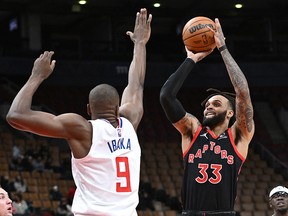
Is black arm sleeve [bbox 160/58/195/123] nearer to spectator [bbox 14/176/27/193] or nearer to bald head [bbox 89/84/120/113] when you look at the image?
bald head [bbox 89/84/120/113]

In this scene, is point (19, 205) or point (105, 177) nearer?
point (105, 177)

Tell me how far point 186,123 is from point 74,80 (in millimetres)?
16027

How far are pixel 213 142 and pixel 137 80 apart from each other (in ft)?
3.76

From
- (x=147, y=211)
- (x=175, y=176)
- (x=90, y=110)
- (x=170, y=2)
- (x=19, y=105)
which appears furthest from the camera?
(x=170, y=2)

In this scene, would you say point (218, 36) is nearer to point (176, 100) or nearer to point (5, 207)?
point (176, 100)

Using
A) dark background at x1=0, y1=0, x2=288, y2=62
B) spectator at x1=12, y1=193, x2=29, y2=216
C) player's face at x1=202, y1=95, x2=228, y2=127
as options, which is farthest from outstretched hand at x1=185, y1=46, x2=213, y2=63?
dark background at x1=0, y1=0, x2=288, y2=62

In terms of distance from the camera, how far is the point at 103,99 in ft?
18.2

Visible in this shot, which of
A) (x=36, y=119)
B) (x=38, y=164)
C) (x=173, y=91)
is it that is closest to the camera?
(x=36, y=119)

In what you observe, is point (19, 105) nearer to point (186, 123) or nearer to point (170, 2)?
point (186, 123)

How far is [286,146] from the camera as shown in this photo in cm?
2628

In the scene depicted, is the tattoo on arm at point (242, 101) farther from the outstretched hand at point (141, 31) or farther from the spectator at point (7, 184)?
the spectator at point (7, 184)

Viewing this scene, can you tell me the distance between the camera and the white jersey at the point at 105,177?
17.7ft

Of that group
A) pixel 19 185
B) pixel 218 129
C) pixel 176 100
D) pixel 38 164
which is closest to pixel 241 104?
pixel 218 129

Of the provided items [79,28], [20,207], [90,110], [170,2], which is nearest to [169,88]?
[90,110]
